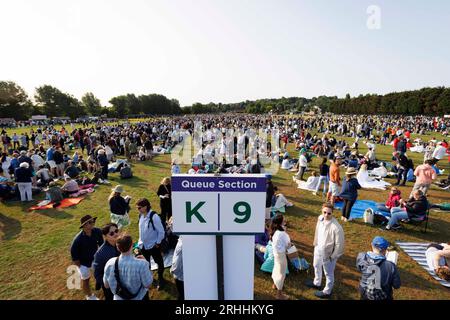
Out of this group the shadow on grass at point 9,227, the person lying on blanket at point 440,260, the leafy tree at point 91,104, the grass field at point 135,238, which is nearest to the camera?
the grass field at point 135,238

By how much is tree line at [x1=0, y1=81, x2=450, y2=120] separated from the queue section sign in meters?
69.4

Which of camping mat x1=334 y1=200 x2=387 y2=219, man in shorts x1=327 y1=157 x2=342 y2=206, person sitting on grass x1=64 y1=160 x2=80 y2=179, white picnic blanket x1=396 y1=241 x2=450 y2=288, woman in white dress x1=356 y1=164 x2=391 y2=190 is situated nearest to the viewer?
white picnic blanket x1=396 y1=241 x2=450 y2=288

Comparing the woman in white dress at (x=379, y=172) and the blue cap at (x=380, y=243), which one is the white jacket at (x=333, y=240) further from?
the woman in white dress at (x=379, y=172)

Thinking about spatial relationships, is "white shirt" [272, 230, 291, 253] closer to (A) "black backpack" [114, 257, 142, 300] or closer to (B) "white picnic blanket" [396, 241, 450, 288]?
(A) "black backpack" [114, 257, 142, 300]

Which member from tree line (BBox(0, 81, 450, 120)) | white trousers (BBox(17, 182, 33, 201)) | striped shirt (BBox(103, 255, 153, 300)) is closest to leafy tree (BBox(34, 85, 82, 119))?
tree line (BBox(0, 81, 450, 120))

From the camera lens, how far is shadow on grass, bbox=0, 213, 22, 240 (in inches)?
293

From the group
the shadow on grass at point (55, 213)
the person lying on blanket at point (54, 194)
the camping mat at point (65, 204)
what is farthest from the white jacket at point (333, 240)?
the person lying on blanket at point (54, 194)

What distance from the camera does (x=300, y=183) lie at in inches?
473

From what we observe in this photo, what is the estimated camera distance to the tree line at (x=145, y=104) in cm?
5950

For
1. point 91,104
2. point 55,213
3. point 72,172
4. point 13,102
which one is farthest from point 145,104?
point 55,213

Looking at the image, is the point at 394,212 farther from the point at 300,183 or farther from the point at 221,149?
the point at 221,149

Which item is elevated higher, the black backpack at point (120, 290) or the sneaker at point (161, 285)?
the black backpack at point (120, 290)

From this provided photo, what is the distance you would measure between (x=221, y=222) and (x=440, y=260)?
6.08 metres
